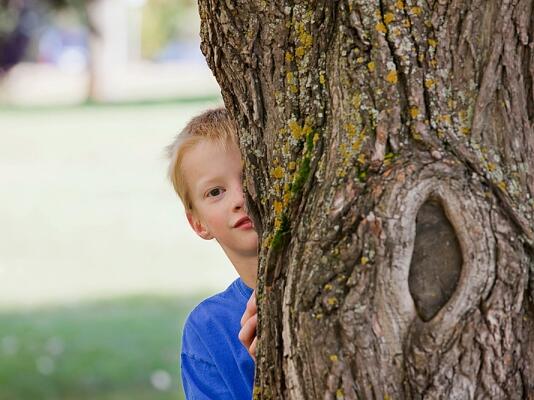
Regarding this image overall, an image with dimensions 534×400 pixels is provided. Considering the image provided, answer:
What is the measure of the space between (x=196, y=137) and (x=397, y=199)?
96 cm

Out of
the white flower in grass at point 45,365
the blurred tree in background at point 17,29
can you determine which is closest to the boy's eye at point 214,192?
the white flower in grass at point 45,365

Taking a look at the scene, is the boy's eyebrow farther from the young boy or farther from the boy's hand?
the boy's hand

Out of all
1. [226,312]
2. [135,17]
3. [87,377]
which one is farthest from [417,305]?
[135,17]

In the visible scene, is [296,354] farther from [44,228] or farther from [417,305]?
[44,228]

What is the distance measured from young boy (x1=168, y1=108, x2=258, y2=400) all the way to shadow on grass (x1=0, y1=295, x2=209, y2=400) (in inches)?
162

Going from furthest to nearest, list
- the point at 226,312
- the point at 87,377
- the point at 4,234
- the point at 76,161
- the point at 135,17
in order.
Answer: the point at 135,17 → the point at 76,161 → the point at 4,234 → the point at 87,377 → the point at 226,312

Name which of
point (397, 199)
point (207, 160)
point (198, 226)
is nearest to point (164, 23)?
point (198, 226)

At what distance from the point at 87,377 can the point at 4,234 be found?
707cm

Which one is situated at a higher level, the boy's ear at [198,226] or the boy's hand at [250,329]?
the boy's ear at [198,226]

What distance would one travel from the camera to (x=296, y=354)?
2.08m

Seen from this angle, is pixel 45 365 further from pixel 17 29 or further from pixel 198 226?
pixel 17 29

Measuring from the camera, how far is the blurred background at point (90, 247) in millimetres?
7703

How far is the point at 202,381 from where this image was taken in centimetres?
284

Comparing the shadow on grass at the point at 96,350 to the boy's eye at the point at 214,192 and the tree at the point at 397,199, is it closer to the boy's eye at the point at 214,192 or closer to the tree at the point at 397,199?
the boy's eye at the point at 214,192
